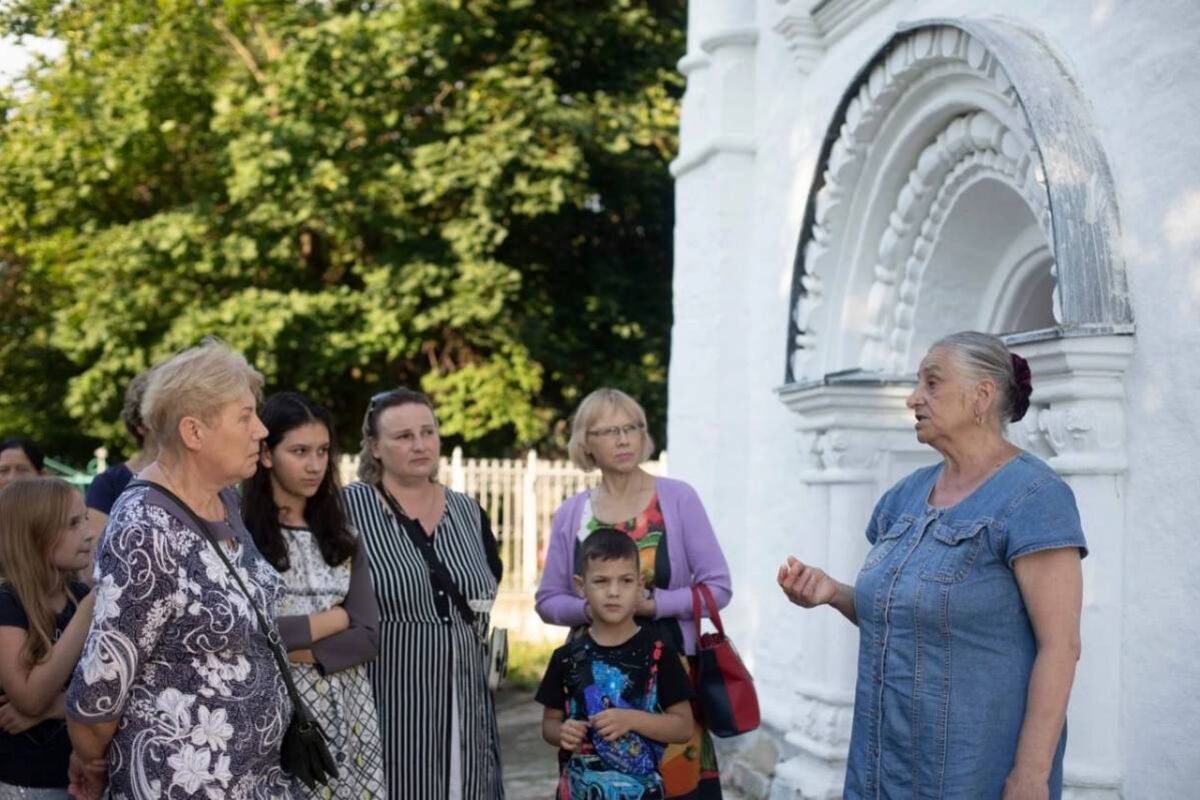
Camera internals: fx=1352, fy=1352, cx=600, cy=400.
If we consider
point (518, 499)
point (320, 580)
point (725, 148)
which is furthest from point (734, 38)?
point (518, 499)

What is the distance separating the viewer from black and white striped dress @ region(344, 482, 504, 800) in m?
4.11

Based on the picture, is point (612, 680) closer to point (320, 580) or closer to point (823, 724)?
point (320, 580)

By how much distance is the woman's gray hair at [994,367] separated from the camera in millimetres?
3141

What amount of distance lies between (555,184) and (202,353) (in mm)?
12586

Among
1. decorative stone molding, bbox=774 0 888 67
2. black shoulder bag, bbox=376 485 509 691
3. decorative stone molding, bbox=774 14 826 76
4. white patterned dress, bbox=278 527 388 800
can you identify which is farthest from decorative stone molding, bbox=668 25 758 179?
white patterned dress, bbox=278 527 388 800

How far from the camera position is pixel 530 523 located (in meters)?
14.6

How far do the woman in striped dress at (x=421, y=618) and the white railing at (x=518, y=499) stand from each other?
10.1 metres

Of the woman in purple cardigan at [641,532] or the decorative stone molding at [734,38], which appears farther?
the decorative stone molding at [734,38]

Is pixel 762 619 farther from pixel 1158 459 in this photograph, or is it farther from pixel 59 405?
pixel 59 405

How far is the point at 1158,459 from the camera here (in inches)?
159

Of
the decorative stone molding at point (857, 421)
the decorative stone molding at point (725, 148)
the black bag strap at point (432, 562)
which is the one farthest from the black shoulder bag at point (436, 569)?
the decorative stone molding at point (725, 148)

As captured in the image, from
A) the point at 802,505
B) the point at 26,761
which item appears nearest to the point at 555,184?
the point at 802,505

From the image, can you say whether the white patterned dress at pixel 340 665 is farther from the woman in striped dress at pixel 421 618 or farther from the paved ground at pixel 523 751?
the paved ground at pixel 523 751

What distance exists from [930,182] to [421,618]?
3.12 meters
